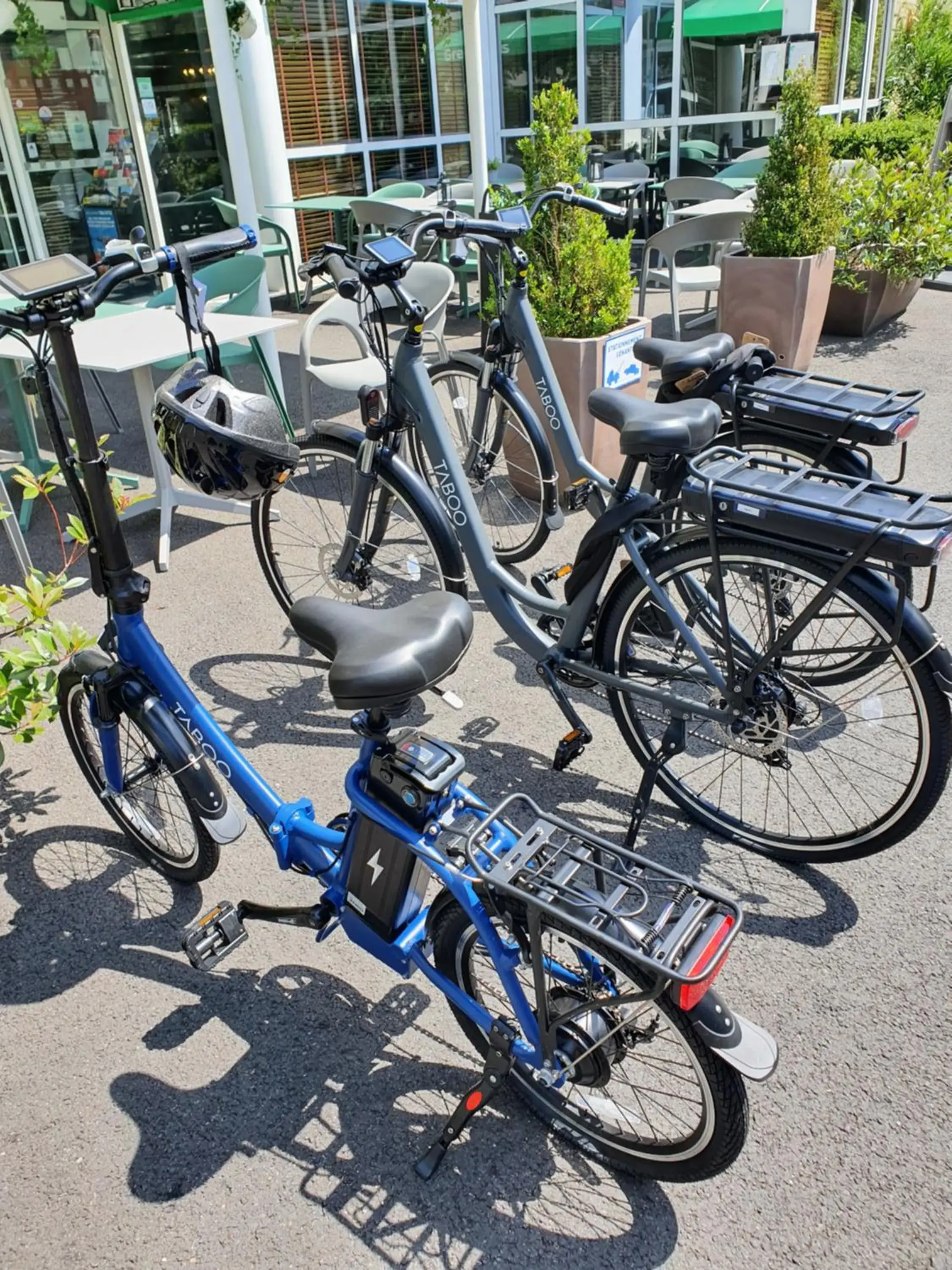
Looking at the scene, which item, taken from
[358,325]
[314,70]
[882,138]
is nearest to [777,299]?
[358,325]

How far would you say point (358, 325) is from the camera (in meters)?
4.77

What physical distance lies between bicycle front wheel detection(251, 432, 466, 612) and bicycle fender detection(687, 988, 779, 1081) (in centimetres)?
176

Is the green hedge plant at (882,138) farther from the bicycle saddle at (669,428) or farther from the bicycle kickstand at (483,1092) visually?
the bicycle kickstand at (483,1092)

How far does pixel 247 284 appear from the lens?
526 cm

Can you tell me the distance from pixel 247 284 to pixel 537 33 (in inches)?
286

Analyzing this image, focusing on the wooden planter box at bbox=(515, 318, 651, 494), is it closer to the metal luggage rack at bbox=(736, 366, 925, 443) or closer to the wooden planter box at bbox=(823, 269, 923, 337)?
the metal luggage rack at bbox=(736, 366, 925, 443)

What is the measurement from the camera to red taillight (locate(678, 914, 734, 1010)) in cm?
150

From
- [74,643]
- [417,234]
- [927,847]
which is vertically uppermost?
[417,234]

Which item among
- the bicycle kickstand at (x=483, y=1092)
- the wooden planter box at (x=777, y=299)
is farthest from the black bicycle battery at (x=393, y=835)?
the wooden planter box at (x=777, y=299)

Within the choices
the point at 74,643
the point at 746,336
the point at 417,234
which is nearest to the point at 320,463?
the point at 417,234

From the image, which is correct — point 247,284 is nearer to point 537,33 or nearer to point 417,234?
point 417,234

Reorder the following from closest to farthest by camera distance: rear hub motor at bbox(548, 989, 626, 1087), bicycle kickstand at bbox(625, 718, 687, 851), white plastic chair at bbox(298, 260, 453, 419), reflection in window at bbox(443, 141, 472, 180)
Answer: rear hub motor at bbox(548, 989, 626, 1087) → bicycle kickstand at bbox(625, 718, 687, 851) → white plastic chair at bbox(298, 260, 453, 419) → reflection in window at bbox(443, 141, 472, 180)

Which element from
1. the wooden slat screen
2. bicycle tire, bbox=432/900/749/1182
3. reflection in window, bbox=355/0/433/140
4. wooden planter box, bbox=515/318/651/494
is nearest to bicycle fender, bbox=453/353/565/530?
wooden planter box, bbox=515/318/651/494

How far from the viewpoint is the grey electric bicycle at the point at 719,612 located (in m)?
2.21
